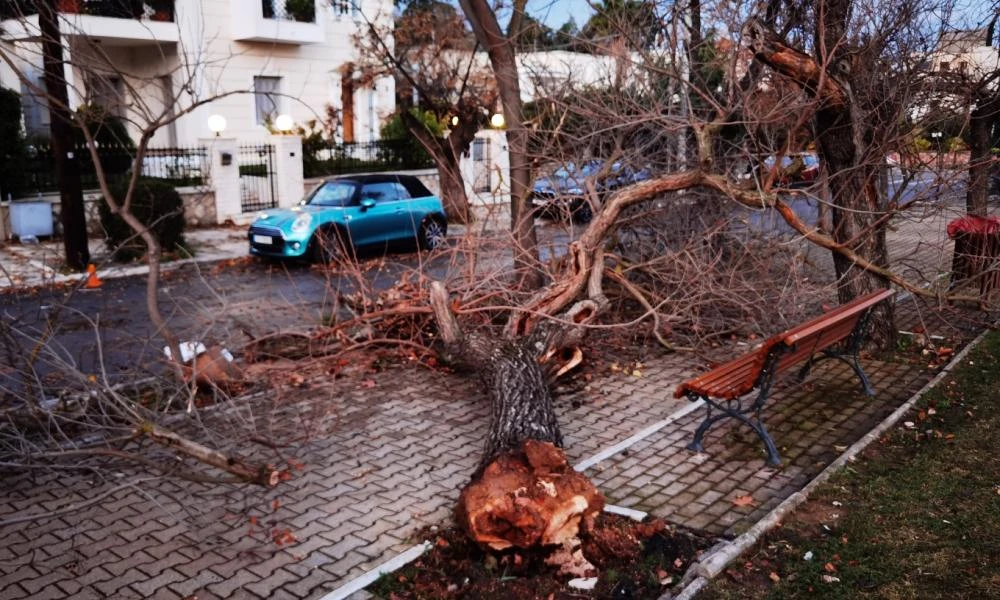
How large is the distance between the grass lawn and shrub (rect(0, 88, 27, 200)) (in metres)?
17.3

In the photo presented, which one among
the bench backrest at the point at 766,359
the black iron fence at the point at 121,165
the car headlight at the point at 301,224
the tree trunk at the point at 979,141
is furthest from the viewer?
the black iron fence at the point at 121,165

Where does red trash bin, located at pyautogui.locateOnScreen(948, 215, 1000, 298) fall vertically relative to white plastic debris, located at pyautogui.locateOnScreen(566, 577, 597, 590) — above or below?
above

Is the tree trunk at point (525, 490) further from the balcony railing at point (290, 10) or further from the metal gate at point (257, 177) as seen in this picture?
the balcony railing at point (290, 10)

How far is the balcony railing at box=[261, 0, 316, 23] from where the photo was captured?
25.0 meters

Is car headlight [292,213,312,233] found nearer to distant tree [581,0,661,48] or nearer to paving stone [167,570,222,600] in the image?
distant tree [581,0,661,48]

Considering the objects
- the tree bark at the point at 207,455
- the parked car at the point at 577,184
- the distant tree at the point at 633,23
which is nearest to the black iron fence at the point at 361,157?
the parked car at the point at 577,184

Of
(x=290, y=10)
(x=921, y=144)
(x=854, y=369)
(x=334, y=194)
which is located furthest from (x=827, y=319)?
(x=290, y=10)

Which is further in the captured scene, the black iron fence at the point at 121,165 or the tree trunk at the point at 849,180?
the black iron fence at the point at 121,165

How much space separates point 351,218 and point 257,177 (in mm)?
6406

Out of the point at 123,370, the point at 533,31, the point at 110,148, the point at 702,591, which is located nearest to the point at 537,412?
→ the point at 702,591

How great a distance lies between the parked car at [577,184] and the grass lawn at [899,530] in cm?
418

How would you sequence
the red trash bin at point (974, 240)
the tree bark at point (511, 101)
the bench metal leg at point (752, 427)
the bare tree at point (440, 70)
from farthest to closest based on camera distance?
the bare tree at point (440, 70), the tree bark at point (511, 101), the red trash bin at point (974, 240), the bench metal leg at point (752, 427)

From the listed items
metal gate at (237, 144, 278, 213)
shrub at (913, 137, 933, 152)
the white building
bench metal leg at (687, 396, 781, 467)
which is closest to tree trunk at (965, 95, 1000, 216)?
shrub at (913, 137, 933, 152)

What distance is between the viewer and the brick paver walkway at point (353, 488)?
4824 millimetres
